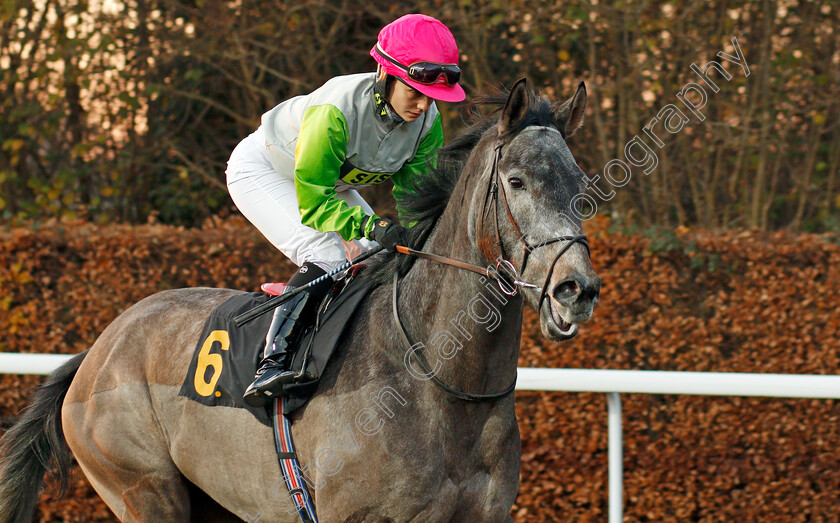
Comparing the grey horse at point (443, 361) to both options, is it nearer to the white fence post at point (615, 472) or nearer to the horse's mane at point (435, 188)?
the horse's mane at point (435, 188)

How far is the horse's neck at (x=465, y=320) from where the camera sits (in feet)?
8.00

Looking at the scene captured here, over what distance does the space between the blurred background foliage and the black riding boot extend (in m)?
3.20

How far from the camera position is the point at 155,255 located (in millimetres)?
4730

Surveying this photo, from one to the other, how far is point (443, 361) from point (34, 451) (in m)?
1.86

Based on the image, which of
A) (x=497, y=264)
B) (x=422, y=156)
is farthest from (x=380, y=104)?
(x=497, y=264)

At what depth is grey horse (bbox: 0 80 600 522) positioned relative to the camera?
2.25 meters

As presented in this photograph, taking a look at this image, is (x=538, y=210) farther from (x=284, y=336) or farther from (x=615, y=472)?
(x=615, y=472)

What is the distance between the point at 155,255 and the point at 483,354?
2.79m

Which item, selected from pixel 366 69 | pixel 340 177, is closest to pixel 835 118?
pixel 366 69

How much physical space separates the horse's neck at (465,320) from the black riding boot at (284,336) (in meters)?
0.37

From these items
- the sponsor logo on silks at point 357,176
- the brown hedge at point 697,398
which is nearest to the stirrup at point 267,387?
the sponsor logo on silks at point 357,176

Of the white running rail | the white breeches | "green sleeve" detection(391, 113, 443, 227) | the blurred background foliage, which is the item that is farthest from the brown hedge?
the white breeches

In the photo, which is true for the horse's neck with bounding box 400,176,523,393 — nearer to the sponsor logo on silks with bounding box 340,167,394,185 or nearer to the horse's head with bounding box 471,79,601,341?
the horse's head with bounding box 471,79,601,341

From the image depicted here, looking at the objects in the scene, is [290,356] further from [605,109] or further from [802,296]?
[605,109]
